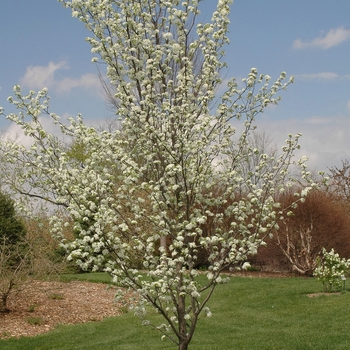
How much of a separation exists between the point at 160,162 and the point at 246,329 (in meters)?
5.89

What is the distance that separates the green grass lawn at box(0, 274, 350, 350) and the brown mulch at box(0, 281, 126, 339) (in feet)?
1.87

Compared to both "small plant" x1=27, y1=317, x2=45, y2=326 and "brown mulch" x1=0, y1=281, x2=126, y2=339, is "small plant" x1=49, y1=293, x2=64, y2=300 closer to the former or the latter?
"brown mulch" x1=0, y1=281, x2=126, y2=339

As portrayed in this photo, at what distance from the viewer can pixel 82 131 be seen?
5.88 m

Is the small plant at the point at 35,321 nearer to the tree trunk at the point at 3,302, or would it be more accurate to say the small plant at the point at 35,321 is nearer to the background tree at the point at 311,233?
the tree trunk at the point at 3,302

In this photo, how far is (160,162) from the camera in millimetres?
5555

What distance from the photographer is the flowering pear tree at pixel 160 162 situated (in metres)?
5.38

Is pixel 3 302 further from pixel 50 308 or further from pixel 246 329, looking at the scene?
pixel 246 329

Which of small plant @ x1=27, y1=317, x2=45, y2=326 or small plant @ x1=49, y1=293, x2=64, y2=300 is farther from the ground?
small plant @ x1=49, y1=293, x2=64, y2=300

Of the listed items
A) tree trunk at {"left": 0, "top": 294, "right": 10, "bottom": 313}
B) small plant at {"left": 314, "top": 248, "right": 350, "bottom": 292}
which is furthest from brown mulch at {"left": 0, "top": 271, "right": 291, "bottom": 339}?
small plant at {"left": 314, "top": 248, "right": 350, "bottom": 292}

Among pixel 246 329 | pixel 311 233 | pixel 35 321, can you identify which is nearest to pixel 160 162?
pixel 246 329

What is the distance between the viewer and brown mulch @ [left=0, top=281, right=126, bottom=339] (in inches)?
446

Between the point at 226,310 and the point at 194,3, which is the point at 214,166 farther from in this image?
the point at 226,310

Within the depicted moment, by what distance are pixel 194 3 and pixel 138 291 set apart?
134 inches

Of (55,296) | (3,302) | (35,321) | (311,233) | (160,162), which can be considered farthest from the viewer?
(311,233)
